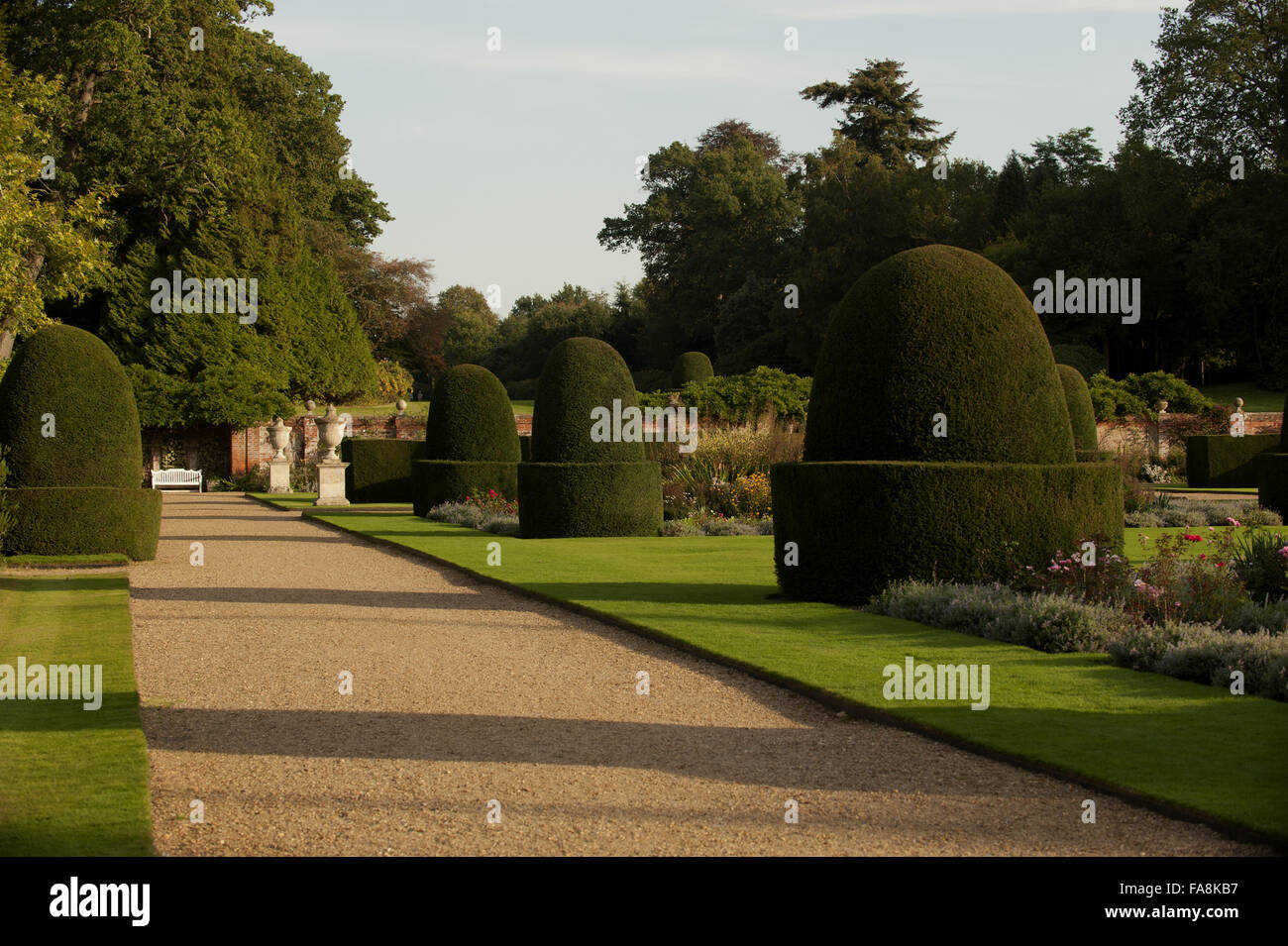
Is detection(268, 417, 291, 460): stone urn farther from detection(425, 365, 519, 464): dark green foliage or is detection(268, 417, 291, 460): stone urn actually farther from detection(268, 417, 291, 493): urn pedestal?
detection(425, 365, 519, 464): dark green foliage

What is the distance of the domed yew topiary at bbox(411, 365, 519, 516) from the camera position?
2262 centimetres

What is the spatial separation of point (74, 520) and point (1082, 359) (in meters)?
33.9

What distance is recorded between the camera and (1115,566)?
9375 millimetres

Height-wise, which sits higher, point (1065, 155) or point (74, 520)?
point (1065, 155)

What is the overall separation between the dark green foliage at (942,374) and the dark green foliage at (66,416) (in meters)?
9.37

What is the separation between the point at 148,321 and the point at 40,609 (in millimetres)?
33565

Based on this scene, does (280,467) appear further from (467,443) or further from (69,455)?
(69,455)

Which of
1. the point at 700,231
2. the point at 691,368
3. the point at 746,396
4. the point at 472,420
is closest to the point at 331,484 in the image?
the point at 472,420

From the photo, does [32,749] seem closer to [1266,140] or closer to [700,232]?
[1266,140]

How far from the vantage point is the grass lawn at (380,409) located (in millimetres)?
44375

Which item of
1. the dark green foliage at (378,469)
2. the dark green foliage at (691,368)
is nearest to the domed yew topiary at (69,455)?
the dark green foliage at (378,469)

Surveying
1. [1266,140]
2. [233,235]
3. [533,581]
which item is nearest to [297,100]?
[233,235]

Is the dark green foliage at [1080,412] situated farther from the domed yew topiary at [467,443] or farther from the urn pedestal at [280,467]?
the urn pedestal at [280,467]

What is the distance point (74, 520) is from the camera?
577 inches
